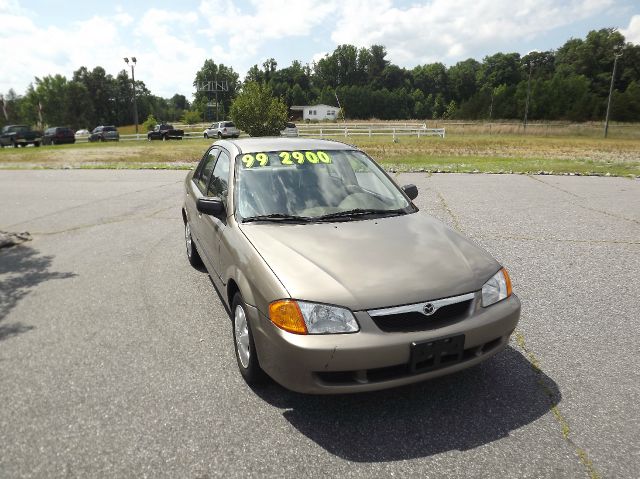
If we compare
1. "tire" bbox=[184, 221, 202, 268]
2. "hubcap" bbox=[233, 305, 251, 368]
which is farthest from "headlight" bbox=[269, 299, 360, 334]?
"tire" bbox=[184, 221, 202, 268]

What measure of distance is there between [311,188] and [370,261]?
1170 mm

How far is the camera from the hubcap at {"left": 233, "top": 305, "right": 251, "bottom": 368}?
2996mm

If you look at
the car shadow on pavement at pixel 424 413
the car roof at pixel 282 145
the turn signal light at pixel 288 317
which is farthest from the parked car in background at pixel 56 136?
the turn signal light at pixel 288 317

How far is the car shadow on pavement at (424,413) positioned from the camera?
2436 mm

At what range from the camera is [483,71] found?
12075cm

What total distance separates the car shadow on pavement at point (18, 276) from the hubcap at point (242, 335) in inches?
83.1

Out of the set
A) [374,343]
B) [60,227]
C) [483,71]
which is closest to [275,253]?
[374,343]

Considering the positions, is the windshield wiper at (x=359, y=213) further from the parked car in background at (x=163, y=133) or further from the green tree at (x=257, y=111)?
the parked car in background at (x=163, y=133)

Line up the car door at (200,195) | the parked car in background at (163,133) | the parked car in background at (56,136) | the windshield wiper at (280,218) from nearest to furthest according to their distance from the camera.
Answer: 1. the windshield wiper at (280,218)
2. the car door at (200,195)
3. the parked car in background at (56,136)
4. the parked car in background at (163,133)

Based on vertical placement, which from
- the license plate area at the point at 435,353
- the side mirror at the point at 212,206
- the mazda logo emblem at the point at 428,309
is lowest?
the license plate area at the point at 435,353

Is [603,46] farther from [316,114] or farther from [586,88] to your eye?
[316,114]

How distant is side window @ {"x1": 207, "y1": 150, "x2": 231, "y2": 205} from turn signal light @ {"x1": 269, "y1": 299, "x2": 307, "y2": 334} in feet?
4.62

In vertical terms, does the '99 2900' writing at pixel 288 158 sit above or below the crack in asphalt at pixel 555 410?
above

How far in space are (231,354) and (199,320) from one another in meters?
0.72
